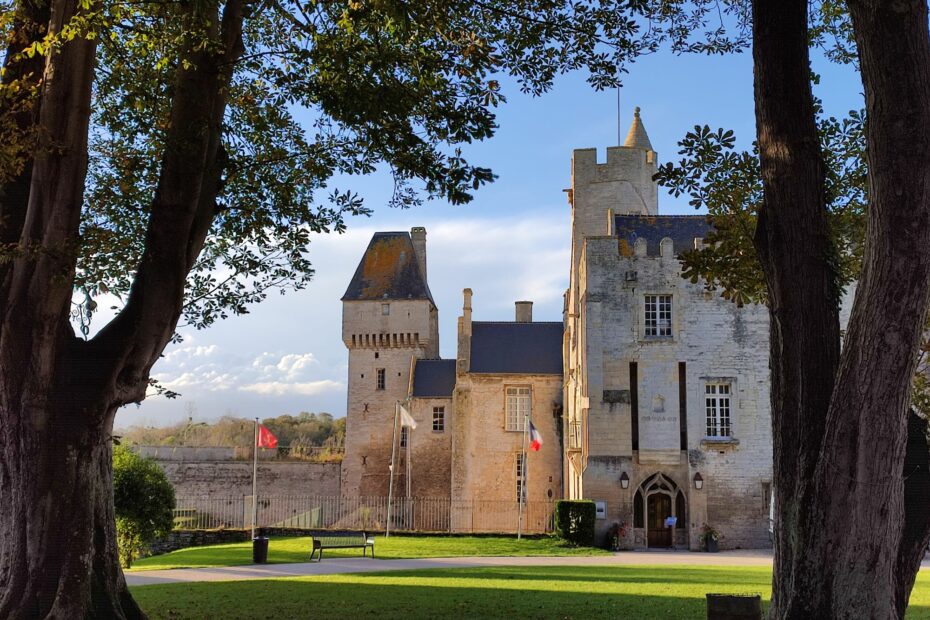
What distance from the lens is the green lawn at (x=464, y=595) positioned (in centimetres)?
1170

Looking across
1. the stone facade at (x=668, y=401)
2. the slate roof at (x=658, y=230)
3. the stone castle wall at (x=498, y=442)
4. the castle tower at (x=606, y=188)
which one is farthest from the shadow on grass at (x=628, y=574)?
the stone castle wall at (x=498, y=442)

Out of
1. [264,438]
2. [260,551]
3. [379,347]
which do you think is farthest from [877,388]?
[379,347]

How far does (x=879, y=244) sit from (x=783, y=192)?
1226 millimetres

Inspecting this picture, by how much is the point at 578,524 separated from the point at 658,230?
10.7 metres

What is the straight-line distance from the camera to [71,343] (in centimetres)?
959

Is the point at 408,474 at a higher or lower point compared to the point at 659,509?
higher

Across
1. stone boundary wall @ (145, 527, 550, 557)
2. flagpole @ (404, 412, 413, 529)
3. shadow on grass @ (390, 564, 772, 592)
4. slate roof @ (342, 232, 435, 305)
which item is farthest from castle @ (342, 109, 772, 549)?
shadow on grass @ (390, 564, 772, 592)

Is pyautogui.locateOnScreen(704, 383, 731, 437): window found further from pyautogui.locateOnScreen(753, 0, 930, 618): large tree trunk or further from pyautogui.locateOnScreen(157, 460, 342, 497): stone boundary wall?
pyautogui.locateOnScreen(157, 460, 342, 497): stone boundary wall

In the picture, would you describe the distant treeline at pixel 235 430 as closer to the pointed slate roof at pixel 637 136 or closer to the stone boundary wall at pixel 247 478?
the stone boundary wall at pixel 247 478

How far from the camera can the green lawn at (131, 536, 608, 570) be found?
21.8m

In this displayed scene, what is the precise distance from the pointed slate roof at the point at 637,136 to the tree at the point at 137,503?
27.4 meters

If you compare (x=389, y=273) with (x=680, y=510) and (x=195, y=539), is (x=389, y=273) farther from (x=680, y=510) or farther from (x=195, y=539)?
(x=195, y=539)

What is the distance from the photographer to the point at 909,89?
22.2 ft

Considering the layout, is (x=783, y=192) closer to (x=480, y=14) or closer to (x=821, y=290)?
(x=821, y=290)
